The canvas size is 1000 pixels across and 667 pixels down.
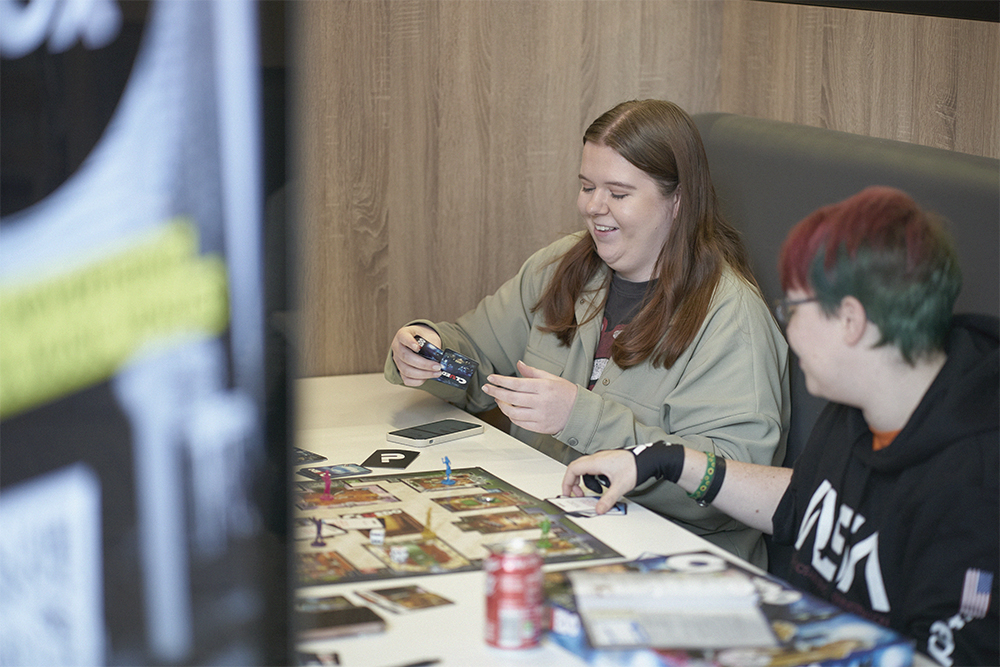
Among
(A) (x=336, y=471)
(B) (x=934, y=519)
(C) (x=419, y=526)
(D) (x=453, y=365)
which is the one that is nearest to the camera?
(B) (x=934, y=519)

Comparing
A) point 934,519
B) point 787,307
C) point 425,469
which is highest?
point 787,307

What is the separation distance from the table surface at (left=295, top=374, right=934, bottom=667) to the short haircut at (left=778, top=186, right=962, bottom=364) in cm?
35

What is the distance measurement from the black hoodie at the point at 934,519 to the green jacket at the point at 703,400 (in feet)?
1.28

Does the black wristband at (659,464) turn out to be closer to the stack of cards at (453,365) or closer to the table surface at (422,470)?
the table surface at (422,470)

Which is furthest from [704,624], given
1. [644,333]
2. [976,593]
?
[644,333]

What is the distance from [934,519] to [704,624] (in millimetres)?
316

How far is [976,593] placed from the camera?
1.13 m

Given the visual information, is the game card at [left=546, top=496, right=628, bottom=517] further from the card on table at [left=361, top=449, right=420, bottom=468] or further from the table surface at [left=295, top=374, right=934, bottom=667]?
the card on table at [left=361, top=449, right=420, bottom=468]

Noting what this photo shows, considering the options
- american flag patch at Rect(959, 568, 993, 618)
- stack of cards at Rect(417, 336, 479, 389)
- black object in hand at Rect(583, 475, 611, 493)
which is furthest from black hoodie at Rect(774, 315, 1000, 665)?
stack of cards at Rect(417, 336, 479, 389)

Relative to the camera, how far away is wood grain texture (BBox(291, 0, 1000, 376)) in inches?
95.3

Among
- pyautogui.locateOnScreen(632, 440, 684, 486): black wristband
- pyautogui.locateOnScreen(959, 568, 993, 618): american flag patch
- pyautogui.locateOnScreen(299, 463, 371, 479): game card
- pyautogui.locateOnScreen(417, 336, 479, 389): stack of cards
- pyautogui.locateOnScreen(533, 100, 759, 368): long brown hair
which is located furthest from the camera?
pyautogui.locateOnScreen(417, 336, 479, 389): stack of cards

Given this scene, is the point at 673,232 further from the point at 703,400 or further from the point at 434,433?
the point at 434,433

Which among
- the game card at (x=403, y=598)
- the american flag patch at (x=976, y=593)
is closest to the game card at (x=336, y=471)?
the game card at (x=403, y=598)

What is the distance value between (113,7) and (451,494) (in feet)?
3.28
